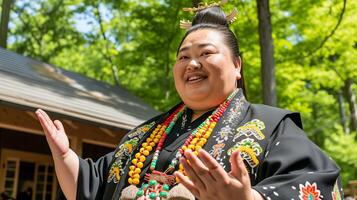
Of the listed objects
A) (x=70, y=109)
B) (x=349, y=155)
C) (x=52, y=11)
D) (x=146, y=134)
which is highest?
(x=52, y=11)

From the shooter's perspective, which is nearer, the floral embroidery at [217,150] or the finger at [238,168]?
the finger at [238,168]

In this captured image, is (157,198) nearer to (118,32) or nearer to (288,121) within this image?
(288,121)

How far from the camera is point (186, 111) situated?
2209 mm

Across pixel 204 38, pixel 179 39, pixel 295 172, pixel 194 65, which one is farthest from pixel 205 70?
pixel 179 39

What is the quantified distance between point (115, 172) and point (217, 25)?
0.87 m

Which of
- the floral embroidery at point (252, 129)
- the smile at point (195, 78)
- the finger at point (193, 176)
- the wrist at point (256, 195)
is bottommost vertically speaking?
the wrist at point (256, 195)

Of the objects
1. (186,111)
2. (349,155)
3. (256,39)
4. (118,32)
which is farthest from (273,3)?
(186,111)

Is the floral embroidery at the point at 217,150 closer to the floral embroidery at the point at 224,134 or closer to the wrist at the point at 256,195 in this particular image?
the floral embroidery at the point at 224,134

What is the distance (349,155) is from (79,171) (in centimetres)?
1522

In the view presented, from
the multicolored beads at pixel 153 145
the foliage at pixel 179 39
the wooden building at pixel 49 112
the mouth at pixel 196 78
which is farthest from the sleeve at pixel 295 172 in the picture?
the foliage at pixel 179 39

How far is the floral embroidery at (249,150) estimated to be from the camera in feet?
5.54

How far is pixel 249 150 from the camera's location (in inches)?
68.0

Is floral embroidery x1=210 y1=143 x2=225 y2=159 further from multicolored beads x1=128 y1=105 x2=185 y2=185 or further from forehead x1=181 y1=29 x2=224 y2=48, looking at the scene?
forehead x1=181 y1=29 x2=224 y2=48

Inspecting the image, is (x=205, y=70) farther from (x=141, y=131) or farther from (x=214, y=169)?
(x=214, y=169)
